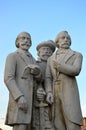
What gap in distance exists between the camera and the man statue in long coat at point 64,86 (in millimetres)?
6598

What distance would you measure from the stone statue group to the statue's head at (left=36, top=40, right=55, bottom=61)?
28 centimetres

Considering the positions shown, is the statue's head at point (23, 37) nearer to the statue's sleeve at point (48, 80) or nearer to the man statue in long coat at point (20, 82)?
the man statue in long coat at point (20, 82)

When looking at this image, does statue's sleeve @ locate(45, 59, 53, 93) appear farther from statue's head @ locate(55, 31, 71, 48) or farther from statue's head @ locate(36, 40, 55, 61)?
statue's head @ locate(55, 31, 71, 48)

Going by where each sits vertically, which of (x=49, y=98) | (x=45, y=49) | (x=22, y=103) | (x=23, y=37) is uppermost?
(x=23, y=37)

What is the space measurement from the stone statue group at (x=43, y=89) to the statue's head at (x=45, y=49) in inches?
11.0

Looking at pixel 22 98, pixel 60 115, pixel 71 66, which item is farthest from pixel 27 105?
pixel 71 66

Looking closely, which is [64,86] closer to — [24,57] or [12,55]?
[24,57]

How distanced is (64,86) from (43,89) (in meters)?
0.54

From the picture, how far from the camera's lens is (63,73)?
692 cm

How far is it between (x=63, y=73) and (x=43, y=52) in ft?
3.04

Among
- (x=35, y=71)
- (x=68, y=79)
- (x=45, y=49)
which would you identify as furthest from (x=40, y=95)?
(x=45, y=49)

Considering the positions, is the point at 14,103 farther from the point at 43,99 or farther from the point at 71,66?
the point at 71,66

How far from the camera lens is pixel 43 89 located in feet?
23.2

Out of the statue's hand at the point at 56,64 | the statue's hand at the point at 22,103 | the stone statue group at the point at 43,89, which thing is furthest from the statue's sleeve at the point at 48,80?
the statue's hand at the point at 22,103
